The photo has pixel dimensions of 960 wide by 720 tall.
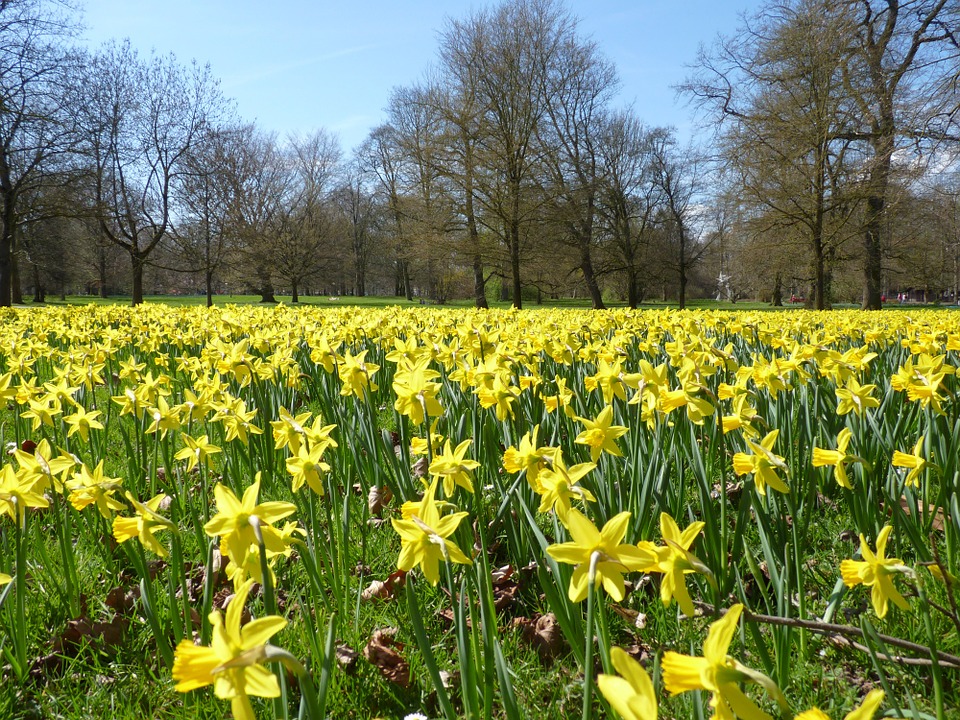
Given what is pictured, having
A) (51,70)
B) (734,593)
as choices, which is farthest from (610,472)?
(51,70)

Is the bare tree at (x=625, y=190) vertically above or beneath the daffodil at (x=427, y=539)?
above

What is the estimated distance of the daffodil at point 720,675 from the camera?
59cm

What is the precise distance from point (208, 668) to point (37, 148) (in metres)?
22.0

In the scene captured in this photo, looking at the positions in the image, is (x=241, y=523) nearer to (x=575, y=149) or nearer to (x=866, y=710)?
(x=866, y=710)

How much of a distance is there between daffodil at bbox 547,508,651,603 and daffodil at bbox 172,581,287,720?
1.27ft

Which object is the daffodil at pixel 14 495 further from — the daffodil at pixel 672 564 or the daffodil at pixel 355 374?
the daffodil at pixel 672 564

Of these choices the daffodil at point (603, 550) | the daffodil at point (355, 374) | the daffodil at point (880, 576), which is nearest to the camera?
the daffodil at point (603, 550)

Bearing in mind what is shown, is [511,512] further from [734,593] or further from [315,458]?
[315,458]

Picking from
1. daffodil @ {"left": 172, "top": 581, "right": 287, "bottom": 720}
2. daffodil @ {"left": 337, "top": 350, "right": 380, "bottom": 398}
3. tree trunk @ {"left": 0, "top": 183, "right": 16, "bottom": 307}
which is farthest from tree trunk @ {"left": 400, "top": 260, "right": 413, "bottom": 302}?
daffodil @ {"left": 172, "top": 581, "right": 287, "bottom": 720}

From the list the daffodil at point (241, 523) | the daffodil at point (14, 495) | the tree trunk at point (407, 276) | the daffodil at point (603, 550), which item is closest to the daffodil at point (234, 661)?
the daffodil at point (241, 523)

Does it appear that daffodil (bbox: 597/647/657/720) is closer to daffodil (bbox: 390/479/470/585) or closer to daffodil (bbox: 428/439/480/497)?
daffodil (bbox: 390/479/470/585)

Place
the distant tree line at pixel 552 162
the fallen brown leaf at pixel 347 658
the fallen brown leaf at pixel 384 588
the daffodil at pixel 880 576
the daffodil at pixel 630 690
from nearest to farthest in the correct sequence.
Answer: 1. the daffodil at pixel 630 690
2. the daffodil at pixel 880 576
3. the fallen brown leaf at pixel 347 658
4. the fallen brown leaf at pixel 384 588
5. the distant tree line at pixel 552 162

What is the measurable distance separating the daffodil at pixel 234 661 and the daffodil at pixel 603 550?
386mm

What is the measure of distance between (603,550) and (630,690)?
11.5 inches
